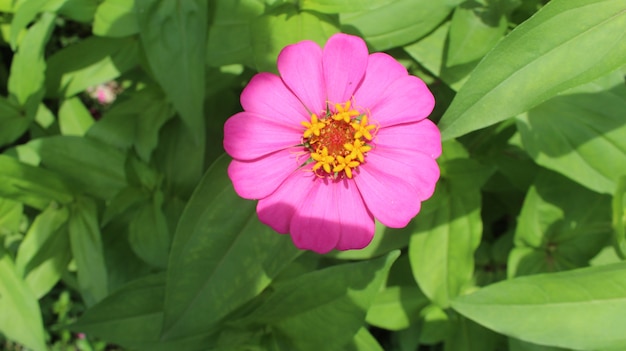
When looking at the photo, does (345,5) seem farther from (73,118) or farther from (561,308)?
(73,118)

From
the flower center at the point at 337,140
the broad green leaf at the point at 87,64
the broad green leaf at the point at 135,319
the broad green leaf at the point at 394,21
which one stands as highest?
the broad green leaf at the point at 394,21

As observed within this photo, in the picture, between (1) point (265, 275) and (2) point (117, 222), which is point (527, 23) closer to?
(1) point (265, 275)

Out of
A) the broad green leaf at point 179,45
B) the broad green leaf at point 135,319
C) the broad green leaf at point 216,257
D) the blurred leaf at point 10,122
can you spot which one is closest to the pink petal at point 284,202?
the broad green leaf at point 216,257

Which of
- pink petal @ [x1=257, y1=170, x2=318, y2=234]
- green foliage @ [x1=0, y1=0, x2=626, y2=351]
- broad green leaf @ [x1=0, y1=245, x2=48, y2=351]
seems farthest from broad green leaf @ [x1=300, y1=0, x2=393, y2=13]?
broad green leaf @ [x1=0, y1=245, x2=48, y2=351]

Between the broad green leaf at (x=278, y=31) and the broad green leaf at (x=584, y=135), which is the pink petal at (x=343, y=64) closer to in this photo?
the broad green leaf at (x=278, y=31)

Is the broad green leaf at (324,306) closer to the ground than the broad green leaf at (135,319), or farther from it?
farther from it

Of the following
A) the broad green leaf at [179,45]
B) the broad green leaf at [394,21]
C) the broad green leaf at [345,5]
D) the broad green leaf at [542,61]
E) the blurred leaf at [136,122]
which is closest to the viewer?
the broad green leaf at [542,61]

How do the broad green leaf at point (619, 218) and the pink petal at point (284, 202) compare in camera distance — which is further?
the broad green leaf at point (619, 218)

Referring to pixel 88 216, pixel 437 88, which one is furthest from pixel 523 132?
pixel 88 216
